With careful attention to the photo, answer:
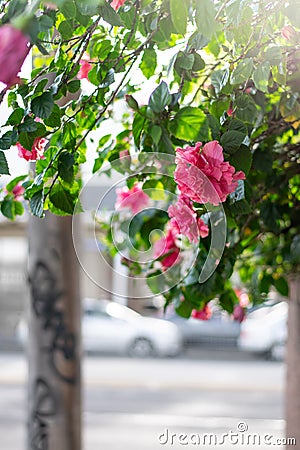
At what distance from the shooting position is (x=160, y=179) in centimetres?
88

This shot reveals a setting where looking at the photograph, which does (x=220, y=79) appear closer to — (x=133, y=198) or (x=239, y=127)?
(x=239, y=127)

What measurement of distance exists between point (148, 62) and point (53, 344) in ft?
3.66

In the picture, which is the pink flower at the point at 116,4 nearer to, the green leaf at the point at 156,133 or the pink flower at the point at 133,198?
the green leaf at the point at 156,133

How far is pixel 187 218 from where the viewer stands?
782 mm

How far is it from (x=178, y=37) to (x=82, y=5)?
268 mm

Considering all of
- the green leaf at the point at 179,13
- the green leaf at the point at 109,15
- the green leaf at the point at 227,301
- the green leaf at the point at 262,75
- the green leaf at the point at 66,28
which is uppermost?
the green leaf at the point at 66,28

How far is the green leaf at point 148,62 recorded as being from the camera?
79 cm

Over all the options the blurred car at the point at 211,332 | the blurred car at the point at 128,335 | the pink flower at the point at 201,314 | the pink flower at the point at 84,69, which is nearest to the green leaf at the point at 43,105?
the pink flower at the point at 84,69

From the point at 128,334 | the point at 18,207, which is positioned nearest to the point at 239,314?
the point at 18,207

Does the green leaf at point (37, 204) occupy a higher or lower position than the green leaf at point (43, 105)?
lower

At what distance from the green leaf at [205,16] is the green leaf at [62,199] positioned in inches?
9.6

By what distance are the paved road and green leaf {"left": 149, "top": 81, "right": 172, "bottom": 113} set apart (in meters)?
3.42

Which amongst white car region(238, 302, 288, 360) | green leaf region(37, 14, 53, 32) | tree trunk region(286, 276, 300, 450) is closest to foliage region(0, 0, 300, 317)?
green leaf region(37, 14, 53, 32)

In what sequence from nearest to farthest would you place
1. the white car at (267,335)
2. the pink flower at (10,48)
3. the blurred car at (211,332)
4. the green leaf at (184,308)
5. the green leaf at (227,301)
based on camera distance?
the pink flower at (10,48)
the green leaf at (184,308)
the green leaf at (227,301)
the white car at (267,335)
the blurred car at (211,332)
